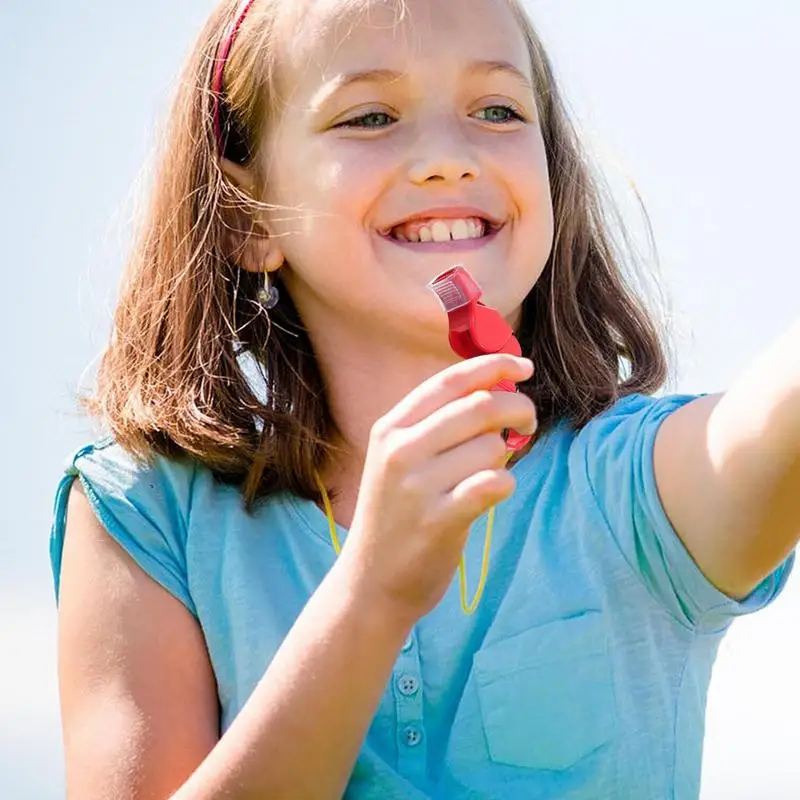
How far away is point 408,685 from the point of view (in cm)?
167

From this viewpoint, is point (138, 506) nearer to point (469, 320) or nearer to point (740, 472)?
point (469, 320)

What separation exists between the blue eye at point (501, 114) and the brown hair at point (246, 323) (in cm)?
18

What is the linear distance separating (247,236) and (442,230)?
328 mm

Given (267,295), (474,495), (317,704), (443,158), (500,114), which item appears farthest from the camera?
(267,295)

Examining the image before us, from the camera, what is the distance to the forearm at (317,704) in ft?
4.49

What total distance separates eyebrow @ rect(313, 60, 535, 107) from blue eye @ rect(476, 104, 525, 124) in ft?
0.12

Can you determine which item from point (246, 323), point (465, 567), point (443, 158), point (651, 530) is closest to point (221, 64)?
point (246, 323)

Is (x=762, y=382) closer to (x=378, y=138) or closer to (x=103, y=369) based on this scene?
(x=378, y=138)

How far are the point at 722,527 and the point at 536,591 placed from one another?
0.24m

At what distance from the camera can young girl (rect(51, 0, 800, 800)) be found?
1.43 metres

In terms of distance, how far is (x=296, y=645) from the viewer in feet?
4.62

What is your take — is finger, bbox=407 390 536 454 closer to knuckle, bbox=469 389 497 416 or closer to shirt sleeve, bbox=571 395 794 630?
knuckle, bbox=469 389 497 416

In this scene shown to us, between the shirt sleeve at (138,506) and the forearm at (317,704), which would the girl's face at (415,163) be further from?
the forearm at (317,704)

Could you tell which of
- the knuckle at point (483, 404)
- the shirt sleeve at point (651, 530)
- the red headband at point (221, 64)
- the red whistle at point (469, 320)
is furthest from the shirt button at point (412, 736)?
the red headband at point (221, 64)
